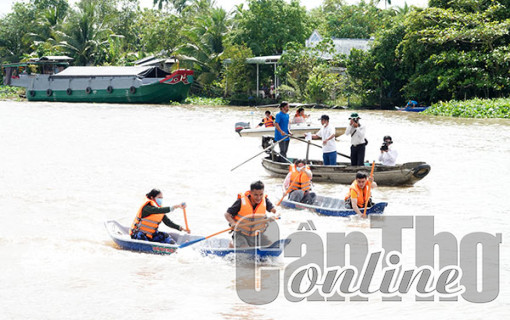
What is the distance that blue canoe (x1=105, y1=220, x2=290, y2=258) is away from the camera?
8.28 metres

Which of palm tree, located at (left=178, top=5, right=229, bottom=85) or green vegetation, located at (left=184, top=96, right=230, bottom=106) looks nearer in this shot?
green vegetation, located at (left=184, top=96, right=230, bottom=106)

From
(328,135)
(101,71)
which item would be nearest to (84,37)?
(101,71)

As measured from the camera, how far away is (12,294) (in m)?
7.62

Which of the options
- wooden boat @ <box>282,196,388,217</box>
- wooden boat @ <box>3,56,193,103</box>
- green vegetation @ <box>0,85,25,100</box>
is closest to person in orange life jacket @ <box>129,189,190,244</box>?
wooden boat @ <box>282,196,388,217</box>

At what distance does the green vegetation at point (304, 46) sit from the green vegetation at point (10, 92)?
166 inches

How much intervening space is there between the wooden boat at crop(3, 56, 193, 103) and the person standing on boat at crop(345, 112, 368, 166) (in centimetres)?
3040

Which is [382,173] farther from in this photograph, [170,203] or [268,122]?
[268,122]

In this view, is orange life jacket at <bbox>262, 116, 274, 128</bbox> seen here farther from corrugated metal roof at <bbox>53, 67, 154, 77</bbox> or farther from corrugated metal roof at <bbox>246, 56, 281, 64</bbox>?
corrugated metal roof at <bbox>53, 67, 154, 77</bbox>

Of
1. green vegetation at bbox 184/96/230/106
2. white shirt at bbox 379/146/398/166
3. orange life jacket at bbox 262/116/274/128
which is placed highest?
green vegetation at bbox 184/96/230/106

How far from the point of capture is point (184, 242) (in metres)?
9.20

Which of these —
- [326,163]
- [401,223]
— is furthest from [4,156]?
[401,223]

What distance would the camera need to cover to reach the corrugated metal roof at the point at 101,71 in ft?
146

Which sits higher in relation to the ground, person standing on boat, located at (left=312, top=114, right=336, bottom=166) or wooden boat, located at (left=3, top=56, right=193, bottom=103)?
wooden boat, located at (left=3, top=56, right=193, bottom=103)

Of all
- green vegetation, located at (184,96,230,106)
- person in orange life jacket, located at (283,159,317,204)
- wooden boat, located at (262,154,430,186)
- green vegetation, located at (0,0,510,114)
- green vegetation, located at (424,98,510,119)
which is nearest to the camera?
person in orange life jacket, located at (283,159,317,204)
